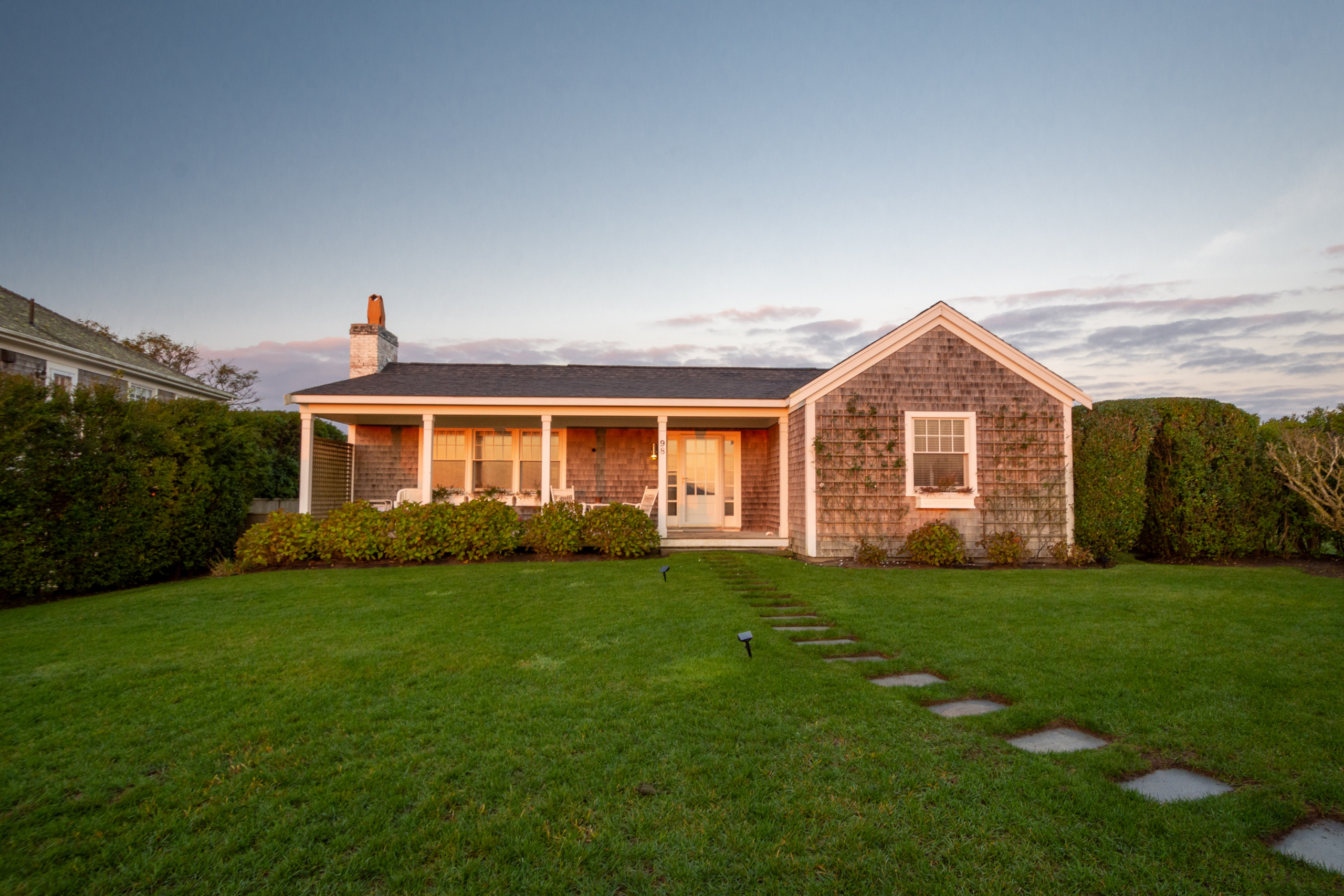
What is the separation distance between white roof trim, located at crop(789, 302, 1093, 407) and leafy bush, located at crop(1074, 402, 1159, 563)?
599 mm

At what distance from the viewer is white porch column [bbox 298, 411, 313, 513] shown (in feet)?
37.0

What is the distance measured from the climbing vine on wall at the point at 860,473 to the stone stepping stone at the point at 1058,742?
24.6ft

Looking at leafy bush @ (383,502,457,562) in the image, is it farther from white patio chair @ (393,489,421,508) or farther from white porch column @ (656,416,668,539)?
white porch column @ (656,416,668,539)

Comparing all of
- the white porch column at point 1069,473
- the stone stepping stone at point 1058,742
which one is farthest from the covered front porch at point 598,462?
the stone stepping stone at point 1058,742

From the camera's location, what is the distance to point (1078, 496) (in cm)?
1095

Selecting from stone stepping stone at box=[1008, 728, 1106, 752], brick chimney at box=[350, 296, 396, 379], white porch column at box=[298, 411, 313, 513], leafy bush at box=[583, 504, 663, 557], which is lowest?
stone stepping stone at box=[1008, 728, 1106, 752]

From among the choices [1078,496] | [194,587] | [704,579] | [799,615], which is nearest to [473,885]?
[799,615]

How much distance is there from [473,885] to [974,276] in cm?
1571

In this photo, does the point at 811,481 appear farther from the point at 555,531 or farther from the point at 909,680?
the point at 909,680

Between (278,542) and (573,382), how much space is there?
627cm

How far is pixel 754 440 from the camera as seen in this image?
14.3 metres

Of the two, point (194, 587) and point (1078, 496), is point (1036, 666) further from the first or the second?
point (194, 587)

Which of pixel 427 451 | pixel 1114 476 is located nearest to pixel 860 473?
pixel 1114 476

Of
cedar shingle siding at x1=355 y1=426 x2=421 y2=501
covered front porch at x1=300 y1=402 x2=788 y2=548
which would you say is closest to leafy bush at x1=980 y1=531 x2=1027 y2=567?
covered front porch at x1=300 y1=402 x2=788 y2=548
